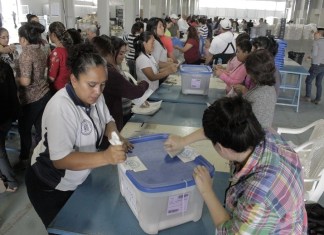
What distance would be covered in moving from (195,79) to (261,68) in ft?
3.62

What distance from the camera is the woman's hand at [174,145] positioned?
1.32 meters

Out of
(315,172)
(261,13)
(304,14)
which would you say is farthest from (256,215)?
(261,13)

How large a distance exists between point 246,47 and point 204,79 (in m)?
0.58

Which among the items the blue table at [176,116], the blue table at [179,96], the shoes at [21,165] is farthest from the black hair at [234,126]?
the shoes at [21,165]

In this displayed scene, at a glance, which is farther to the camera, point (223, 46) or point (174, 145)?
point (223, 46)

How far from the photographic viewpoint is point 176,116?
266 centimetres

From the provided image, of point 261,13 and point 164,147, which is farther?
point 261,13

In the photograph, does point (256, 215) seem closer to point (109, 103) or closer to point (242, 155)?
point (242, 155)

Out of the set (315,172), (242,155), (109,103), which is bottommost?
(315,172)

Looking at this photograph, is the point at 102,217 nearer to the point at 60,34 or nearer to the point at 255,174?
the point at 255,174

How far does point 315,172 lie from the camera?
2.04m

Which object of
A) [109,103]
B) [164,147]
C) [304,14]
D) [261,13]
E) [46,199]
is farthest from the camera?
[261,13]

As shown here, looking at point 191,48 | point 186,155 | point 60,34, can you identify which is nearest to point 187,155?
point 186,155

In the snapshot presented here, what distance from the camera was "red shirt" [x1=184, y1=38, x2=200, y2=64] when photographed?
5719 millimetres
